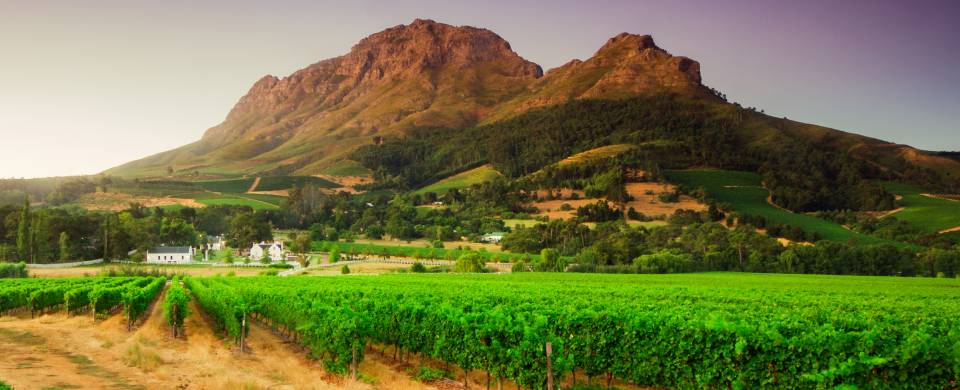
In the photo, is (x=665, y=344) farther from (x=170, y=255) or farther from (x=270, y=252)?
(x=170, y=255)

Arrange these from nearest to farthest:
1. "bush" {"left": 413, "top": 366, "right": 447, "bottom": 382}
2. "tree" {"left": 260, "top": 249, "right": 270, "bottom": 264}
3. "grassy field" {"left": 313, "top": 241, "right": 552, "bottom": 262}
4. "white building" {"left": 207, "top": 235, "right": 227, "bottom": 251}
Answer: "bush" {"left": 413, "top": 366, "right": 447, "bottom": 382} → "grassy field" {"left": 313, "top": 241, "right": 552, "bottom": 262} → "tree" {"left": 260, "top": 249, "right": 270, "bottom": 264} → "white building" {"left": 207, "top": 235, "right": 227, "bottom": 251}

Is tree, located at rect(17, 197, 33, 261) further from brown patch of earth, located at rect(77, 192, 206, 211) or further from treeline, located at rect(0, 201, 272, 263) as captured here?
brown patch of earth, located at rect(77, 192, 206, 211)

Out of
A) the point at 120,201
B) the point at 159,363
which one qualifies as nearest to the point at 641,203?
the point at 159,363

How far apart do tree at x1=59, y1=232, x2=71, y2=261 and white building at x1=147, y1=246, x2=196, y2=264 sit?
524 inches

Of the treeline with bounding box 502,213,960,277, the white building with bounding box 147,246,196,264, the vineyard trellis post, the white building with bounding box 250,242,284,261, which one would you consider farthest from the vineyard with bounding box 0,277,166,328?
the white building with bounding box 250,242,284,261

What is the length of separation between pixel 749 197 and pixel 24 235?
16166cm

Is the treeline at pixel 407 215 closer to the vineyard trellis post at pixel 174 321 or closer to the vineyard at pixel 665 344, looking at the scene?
the vineyard trellis post at pixel 174 321

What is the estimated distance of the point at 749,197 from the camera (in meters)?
158

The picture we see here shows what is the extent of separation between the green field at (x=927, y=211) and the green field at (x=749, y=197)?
14.8 metres

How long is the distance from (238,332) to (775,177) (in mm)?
179081

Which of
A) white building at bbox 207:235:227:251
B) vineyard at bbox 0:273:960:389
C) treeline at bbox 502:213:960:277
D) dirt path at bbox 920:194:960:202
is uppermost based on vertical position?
dirt path at bbox 920:194:960:202

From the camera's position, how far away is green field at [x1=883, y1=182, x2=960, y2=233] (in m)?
123

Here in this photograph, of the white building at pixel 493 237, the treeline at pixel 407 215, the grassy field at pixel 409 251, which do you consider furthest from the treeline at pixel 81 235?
the white building at pixel 493 237

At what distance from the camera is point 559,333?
2084 cm
